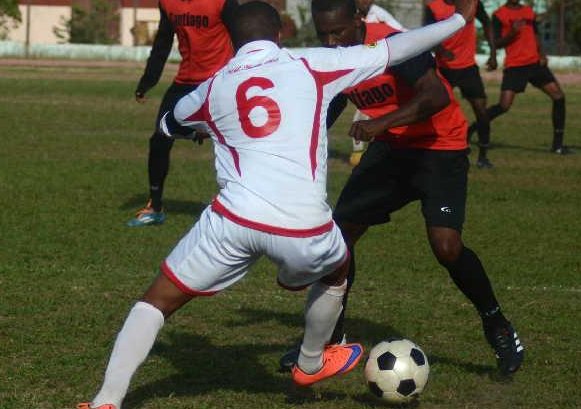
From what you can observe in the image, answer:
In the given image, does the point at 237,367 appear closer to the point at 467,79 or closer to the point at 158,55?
the point at 158,55

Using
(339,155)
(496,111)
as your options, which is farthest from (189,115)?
(496,111)

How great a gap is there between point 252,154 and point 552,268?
4.45 meters

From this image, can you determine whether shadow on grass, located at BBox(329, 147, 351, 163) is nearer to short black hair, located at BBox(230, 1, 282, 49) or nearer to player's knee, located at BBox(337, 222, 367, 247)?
player's knee, located at BBox(337, 222, 367, 247)

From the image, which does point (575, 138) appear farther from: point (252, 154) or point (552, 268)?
point (252, 154)

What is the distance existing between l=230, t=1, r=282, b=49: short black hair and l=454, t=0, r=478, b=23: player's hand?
0.96 m

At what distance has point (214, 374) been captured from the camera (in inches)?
244

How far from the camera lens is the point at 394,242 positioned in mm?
10016

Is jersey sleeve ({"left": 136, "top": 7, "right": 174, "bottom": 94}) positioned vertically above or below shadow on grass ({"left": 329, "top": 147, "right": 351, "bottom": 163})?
above

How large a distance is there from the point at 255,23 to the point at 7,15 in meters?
50.8

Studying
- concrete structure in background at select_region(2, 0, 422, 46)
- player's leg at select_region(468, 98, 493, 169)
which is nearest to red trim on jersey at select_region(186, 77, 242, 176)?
player's leg at select_region(468, 98, 493, 169)

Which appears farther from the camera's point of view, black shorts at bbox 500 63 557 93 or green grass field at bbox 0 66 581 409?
black shorts at bbox 500 63 557 93

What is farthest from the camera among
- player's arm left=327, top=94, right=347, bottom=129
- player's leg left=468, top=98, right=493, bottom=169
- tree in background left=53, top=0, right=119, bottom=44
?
tree in background left=53, top=0, right=119, bottom=44

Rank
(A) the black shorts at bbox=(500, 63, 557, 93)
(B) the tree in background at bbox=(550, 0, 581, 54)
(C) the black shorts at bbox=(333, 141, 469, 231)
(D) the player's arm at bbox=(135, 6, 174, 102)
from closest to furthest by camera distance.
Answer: (C) the black shorts at bbox=(333, 141, 469, 231) < (D) the player's arm at bbox=(135, 6, 174, 102) < (A) the black shorts at bbox=(500, 63, 557, 93) < (B) the tree in background at bbox=(550, 0, 581, 54)

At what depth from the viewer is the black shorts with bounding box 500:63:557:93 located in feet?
53.1
